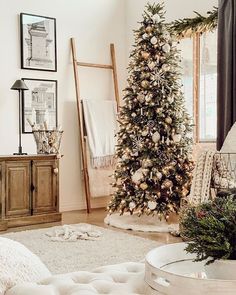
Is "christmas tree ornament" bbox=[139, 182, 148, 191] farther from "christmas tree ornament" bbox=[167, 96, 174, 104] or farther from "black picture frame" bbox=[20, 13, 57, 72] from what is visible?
"black picture frame" bbox=[20, 13, 57, 72]

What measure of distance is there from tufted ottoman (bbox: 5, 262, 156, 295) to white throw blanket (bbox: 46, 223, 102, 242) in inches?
98.8

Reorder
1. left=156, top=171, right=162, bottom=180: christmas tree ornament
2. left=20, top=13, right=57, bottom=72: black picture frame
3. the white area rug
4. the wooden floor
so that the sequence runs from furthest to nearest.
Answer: left=20, top=13, right=57, bottom=72: black picture frame, left=156, top=171, right=162, bottom=180: christmas tree ornament, the wooden floor, the white area rug

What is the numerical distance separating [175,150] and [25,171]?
1720 mm

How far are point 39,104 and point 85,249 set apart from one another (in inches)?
103

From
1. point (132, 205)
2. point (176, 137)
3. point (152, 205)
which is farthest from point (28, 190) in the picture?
point (176, 137)

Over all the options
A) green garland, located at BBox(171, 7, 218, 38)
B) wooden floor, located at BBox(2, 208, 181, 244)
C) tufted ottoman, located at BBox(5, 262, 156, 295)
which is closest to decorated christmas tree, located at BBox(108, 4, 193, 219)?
wooden floor, located at BBox(2, 208, 181, 244)

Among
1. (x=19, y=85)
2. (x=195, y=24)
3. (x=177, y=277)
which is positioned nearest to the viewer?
(x=177, y=277)

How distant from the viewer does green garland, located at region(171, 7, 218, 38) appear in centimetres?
554

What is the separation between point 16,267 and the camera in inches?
70.5

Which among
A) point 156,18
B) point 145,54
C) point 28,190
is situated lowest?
point 28,190

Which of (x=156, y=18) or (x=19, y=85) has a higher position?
(x=156, y=18)

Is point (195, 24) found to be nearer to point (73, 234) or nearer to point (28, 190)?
point (28, 190)

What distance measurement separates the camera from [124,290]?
5.47ft

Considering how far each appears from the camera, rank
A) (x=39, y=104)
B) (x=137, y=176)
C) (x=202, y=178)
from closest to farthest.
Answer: (x=202, y=178) → (x=137, y=176) → (x=39, y=104)
